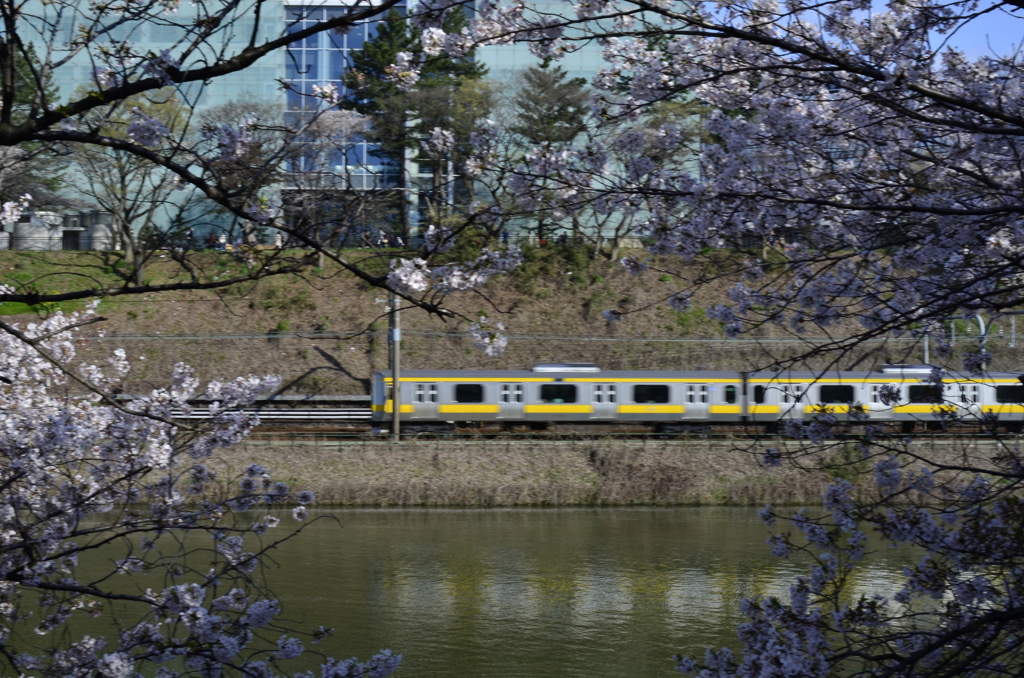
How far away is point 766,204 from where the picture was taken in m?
4.67

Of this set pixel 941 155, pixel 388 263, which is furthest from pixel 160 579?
pixel 941 155

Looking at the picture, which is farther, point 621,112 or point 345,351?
point 345,351

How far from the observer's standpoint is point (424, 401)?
21.9 meters

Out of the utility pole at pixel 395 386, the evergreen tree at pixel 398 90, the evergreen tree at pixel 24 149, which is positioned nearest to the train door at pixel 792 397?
the evergreen tree at pixel 398 90

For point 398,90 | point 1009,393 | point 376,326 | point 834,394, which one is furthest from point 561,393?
point 398,90

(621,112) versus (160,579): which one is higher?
(621,112)

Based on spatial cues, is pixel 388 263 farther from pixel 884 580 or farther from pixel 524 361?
pixel 524 361

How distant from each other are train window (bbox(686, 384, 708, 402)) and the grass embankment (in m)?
2.74

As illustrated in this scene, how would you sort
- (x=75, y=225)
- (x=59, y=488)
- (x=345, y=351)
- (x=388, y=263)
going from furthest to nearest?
(x=75, y=225) < (x=345, y=351) < (x=59, y=488) < (x=388, y=263)

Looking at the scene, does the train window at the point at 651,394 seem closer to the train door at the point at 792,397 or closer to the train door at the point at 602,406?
the train door at the point at 602,406

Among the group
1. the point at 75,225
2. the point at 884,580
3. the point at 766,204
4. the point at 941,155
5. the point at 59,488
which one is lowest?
the point at 884,580

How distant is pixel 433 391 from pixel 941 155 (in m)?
17.6

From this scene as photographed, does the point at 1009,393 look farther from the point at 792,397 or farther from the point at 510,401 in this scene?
the point at 510,401

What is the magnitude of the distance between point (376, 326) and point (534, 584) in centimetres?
1416
